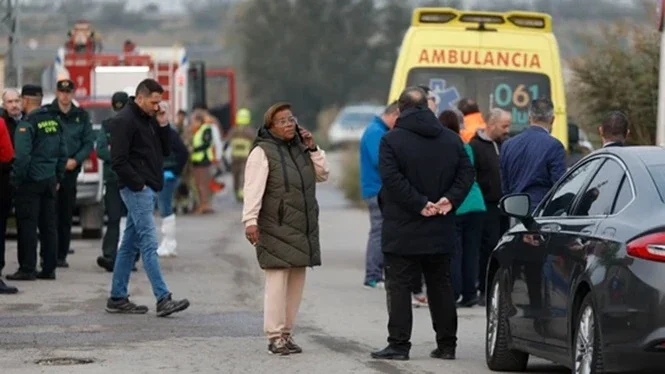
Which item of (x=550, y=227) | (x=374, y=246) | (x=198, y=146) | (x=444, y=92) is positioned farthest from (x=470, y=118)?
(x=198, y=146)

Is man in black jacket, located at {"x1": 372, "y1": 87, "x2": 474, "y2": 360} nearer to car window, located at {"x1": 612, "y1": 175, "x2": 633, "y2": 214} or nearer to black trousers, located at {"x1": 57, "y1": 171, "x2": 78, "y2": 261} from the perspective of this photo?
car window, located at {"x1": 612, "y1": 175, "x2": 633, "y2": 214}

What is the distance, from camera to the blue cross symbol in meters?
19.7

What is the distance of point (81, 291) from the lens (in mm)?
16750

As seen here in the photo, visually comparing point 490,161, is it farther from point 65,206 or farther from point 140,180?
point 65,206

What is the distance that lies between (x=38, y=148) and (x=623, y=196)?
340 inches

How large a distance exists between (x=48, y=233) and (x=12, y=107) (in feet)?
4.07

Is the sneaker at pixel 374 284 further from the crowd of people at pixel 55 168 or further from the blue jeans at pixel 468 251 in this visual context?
the crowd of people at pixel 55 168

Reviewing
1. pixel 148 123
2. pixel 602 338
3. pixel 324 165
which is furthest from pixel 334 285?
pixel 602 338

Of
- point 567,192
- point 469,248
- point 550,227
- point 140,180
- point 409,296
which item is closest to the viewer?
point 550,227

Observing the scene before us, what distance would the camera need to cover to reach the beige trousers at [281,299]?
12.5 meters

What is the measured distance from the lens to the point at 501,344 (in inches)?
462

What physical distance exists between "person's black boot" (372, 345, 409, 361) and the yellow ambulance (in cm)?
754

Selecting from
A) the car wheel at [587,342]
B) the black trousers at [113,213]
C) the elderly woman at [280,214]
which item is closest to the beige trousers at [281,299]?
the elderly woman at [280,214]

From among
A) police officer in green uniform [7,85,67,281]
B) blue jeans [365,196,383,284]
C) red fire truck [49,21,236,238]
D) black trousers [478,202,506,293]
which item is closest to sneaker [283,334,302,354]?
black trousers [478,202,506,293]
